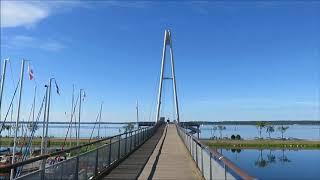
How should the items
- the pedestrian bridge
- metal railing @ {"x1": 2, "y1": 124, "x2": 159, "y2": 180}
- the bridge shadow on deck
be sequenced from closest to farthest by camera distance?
metal railing @ {"x1": 2, "y1": 124, "x2": 159, "y2": 180}
the pedestrian bridge
the bridge shadow on deck

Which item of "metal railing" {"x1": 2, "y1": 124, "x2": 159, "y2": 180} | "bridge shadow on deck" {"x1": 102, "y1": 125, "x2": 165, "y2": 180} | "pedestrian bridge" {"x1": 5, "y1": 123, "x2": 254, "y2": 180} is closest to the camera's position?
"metal railing" {"x1": 2, "y1": 124, "x2": 159, "y2": 180}

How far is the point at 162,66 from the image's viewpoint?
8281cm

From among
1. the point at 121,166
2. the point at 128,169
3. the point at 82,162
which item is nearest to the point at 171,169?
the point at 128,169

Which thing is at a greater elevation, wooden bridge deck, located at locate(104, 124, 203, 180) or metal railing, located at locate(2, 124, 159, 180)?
metal railing, located at locate(2, 124, 159, 180)

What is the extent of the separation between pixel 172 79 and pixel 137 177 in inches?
2780

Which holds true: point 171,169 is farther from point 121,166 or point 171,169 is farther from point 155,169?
point 121,166

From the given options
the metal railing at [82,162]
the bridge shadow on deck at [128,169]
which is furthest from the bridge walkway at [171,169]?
the metal railing at [82,162]

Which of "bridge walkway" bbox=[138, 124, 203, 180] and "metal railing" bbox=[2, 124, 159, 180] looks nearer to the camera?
"metal railing" bbox=[2, 124, 159, 180]

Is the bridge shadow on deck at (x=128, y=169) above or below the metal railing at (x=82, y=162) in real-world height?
below

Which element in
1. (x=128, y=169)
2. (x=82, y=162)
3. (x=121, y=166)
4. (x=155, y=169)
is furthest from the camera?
(x=121, y=166)

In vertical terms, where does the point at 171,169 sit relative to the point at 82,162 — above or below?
below

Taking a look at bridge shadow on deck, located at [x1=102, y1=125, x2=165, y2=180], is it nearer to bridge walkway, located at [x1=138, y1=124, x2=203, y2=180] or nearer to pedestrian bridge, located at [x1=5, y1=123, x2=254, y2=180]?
pedestrian bridge, located at [x1=5, y1=123, x2=254, y2=180]

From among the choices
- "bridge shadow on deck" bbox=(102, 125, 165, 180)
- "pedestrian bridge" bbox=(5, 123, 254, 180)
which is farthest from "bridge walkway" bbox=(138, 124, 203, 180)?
"bridge shadow on deck" bbox=(102, 125, 165, 180)

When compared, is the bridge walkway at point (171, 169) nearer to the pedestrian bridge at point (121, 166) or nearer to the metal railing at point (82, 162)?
the pedestrian bridge at point (121, 166)
